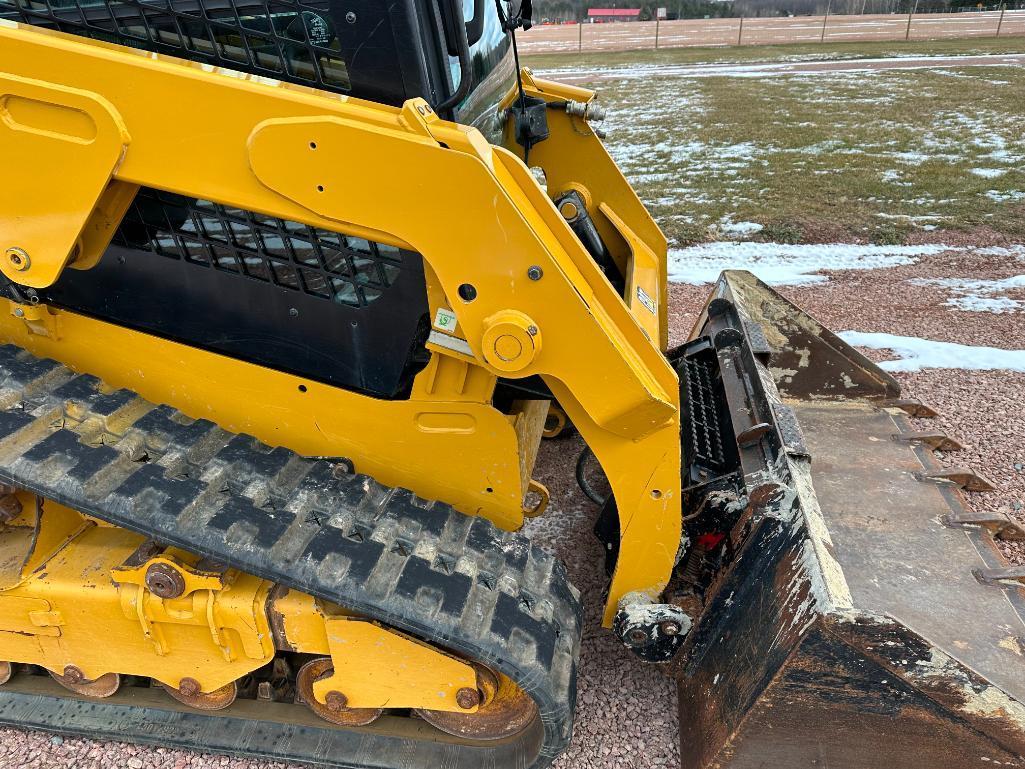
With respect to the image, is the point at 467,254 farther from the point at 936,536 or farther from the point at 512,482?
the point at 936,536

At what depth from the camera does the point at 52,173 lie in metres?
1.97

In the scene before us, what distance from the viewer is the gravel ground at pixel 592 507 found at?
100 inches

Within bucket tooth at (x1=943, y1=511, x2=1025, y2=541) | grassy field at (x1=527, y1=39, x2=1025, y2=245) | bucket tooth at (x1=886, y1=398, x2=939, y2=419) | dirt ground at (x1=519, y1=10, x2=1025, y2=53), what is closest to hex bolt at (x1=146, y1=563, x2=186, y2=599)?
bucket tooth at (x1=943, y1=511, x2=1025, y2=541)

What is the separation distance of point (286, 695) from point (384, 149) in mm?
1941

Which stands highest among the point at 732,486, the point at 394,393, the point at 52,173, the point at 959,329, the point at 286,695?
the point at 52,173

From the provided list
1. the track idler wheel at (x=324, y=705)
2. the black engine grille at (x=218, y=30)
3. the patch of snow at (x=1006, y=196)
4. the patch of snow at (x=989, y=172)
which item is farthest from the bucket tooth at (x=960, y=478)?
the patch of snow at (x=989, y=172)

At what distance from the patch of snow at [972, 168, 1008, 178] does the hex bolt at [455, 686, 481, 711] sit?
1032 centimetres

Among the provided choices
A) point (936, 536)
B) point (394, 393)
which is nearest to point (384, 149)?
point (394, 393)

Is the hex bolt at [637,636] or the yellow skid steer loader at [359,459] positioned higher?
the yellow skid steer loader at [359,459]

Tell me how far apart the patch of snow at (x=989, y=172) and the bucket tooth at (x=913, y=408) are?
25.4ft

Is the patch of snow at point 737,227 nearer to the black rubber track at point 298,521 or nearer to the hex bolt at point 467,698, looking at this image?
the black rubber track at point 298,521

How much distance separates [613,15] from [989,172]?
51.4 metres

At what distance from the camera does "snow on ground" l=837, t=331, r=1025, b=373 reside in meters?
5.11

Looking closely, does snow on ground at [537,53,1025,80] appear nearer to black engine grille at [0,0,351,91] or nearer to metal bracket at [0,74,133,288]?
black engine grille at [0,0,351,91]
